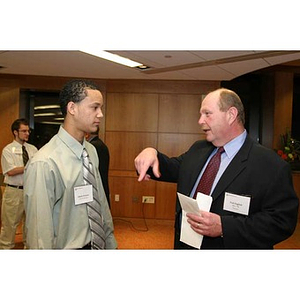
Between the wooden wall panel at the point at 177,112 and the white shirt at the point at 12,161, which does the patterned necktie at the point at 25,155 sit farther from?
the wooden wall panel at the point at 177,112

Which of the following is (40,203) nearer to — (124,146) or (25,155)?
(25,155)

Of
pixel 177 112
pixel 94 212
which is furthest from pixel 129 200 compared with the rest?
pixel 94 212

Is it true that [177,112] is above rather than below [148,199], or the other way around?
above

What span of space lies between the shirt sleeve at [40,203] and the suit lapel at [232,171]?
60 centimetres

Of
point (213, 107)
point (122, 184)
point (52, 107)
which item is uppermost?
point (52, 107)

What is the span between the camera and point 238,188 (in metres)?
1.13

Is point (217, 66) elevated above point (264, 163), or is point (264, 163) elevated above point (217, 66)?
point (217, 66)

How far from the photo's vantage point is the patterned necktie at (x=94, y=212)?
3.89 ft

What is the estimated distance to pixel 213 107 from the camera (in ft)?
4.03

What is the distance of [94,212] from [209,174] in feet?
1.57

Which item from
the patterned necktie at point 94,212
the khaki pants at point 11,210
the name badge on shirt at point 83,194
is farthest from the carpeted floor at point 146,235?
the name badge on shirt at point 83,194
